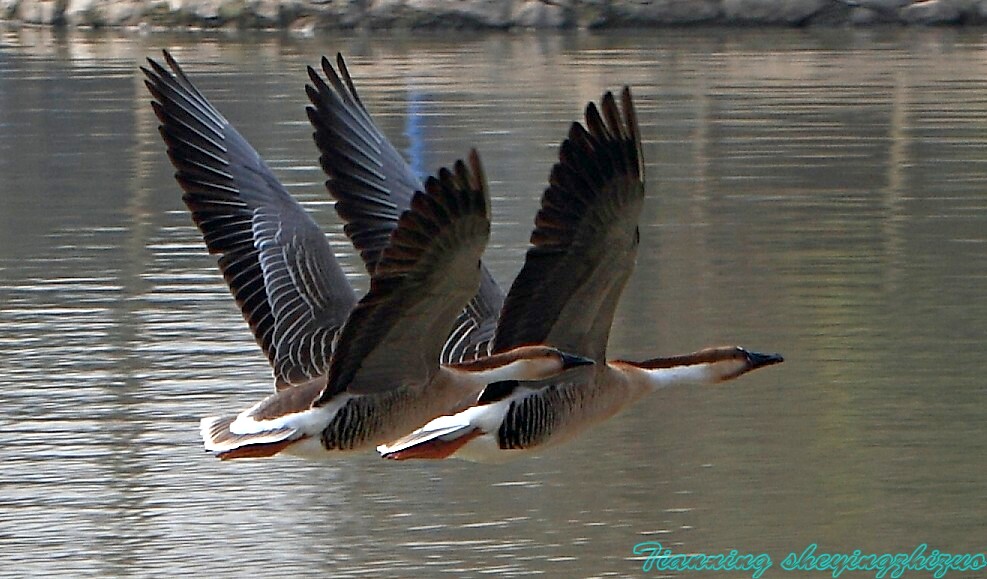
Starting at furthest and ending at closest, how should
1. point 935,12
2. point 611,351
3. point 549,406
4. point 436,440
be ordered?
point 935,12, point 611,351, point 549,406, point 436,440

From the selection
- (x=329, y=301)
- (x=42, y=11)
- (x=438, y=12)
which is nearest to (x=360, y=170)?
(x=329, y=301)

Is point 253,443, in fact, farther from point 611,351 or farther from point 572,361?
point 611,351

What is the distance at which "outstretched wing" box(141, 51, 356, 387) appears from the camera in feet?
23.9

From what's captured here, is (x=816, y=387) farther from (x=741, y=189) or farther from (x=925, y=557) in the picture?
(x=741, y=189)

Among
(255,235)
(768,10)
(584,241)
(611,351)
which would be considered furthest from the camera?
(768,10)

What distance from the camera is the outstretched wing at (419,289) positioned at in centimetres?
579

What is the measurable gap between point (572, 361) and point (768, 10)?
26.2 meters

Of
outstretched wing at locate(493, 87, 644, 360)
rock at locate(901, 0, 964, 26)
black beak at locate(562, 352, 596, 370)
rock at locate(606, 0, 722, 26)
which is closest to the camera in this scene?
outstretched wing at locate(493, 87, 644, 360)

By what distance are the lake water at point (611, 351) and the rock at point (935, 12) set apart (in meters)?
9.32

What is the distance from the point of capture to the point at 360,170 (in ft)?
24.1

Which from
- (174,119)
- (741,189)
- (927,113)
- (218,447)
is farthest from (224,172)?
(927,113)

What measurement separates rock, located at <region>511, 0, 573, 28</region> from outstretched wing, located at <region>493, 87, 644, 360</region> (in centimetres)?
2577

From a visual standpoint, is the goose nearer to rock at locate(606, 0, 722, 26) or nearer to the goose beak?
the goose beak

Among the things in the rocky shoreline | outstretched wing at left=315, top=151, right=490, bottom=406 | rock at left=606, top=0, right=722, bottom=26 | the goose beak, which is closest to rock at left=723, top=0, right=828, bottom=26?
the rocky shoreline
